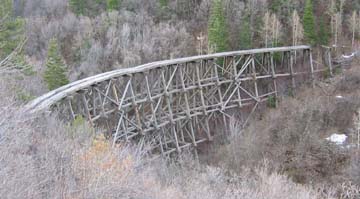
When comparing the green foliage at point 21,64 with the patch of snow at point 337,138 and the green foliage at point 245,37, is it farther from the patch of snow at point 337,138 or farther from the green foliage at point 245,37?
the green foliage at point 245,37

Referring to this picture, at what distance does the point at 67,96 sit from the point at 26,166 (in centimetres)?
616

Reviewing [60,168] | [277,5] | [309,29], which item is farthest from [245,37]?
[60,168]

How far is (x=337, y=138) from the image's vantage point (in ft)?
56.7

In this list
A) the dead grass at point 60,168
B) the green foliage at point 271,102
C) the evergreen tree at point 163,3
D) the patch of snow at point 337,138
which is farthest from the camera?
the evergreen tree at point 163,3

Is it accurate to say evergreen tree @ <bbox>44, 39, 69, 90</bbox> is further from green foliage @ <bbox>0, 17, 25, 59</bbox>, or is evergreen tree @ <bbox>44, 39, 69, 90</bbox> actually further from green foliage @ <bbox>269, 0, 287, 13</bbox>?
green foliage @ <bbox>269, 0, 287, 13</bbox>

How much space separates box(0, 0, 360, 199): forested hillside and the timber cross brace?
92 centimetres

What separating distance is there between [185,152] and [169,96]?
2478 millimetres

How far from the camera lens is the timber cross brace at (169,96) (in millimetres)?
12859

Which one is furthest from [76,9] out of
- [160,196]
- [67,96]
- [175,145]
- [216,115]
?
[160,196]

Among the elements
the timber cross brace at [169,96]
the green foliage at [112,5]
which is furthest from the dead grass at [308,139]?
the green foliage at [112,5]

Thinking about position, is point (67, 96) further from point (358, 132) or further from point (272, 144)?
point (358, 132)

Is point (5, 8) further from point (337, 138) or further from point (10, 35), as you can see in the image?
point (337, 138)

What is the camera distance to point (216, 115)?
791 inches

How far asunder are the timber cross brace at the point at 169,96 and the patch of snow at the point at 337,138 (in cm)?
382
